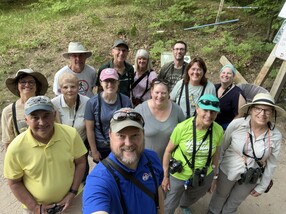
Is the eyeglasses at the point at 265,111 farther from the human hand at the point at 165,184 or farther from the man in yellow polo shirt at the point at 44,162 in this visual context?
the man in yellow polo shirt at the point at 44,162

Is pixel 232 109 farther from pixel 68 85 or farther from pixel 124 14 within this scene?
pixel 124 14

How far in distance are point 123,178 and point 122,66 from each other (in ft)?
10.0

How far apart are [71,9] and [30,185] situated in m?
11.3

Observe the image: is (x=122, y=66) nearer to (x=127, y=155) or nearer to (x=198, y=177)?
(x=198, y=177)

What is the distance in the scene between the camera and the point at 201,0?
12.2 m

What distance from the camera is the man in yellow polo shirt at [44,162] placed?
280 cm

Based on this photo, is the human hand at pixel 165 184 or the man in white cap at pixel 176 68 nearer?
the human hand at pixel 165 184

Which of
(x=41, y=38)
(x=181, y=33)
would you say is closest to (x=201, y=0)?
(x=181, y=33)

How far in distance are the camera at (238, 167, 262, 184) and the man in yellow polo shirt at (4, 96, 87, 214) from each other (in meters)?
2.24

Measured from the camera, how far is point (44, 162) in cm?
287

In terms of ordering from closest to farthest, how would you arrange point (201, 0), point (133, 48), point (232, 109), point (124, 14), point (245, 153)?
point (245, 153), point (232, 109), point (133, 48), point (124, 14), point (201, 0)

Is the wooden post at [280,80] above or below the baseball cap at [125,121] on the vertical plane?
below

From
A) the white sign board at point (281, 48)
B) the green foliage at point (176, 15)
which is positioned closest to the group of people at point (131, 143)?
the white sign board at point (281, 48)

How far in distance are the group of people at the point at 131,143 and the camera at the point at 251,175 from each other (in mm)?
12
